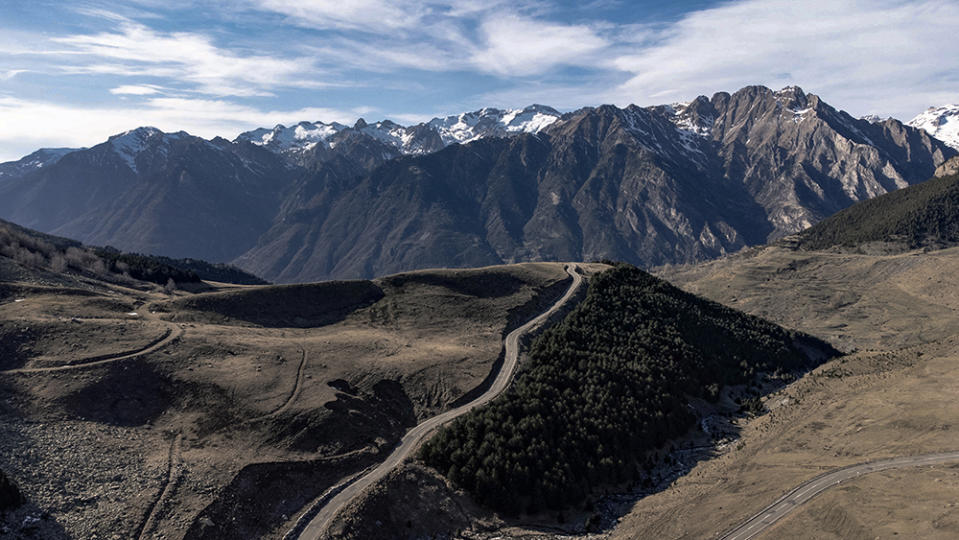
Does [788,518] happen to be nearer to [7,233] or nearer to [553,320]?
[553,320]

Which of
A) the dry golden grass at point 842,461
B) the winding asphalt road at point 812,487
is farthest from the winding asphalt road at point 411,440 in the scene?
the winding asphalt road at point 812,487

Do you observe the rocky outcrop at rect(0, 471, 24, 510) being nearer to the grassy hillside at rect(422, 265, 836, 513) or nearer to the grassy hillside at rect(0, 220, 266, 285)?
the grassy hillside at rect(422, 265, 836, 513)

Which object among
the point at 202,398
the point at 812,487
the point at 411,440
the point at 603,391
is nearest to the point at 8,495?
the point at 202,398

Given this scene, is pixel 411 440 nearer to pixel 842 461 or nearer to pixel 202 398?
pixel 202 398

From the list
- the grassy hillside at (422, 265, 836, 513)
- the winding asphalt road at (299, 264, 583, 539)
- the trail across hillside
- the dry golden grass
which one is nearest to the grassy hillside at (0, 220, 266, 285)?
the trail across hillside

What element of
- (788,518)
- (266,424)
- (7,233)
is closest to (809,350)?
(788,518)

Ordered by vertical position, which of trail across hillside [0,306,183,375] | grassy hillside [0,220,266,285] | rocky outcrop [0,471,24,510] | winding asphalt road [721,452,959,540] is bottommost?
winding asphalt road [721,452,959,540]
